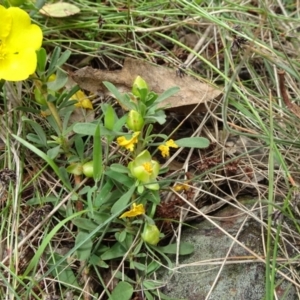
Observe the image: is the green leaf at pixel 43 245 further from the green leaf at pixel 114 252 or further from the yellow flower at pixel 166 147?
the yellow flower at pixel 166 147

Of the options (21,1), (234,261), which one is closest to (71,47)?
(21,1)

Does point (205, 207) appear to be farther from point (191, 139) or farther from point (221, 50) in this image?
point (221, 50)

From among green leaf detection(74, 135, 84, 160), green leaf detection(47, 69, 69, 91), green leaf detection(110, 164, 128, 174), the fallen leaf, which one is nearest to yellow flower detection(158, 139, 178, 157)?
green leaf detection(110, 164, 128, 174)

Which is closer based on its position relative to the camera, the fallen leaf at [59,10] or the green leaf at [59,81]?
the green leaf at [59,81]

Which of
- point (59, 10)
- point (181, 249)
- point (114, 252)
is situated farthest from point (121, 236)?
point (59, 10)

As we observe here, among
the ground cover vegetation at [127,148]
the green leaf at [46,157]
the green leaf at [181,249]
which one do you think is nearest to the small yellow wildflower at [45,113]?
the ground cover vegetation at [127,148]

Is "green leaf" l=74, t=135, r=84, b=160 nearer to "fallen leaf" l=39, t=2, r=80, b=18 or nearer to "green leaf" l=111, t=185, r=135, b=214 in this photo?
"green leaf" l=111, t=185, r=135, b=214

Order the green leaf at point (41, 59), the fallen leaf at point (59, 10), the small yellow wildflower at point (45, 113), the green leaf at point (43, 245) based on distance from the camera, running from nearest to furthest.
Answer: the green leaf at point (43, 245) → the green leaf at point (41, 59) → the small yellow wildflower at point (45, 113) → the fallen leaf at point (59, 10)

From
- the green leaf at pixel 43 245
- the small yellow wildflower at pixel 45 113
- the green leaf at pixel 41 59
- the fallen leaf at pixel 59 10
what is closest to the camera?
the green leaf at pixel 43 245
